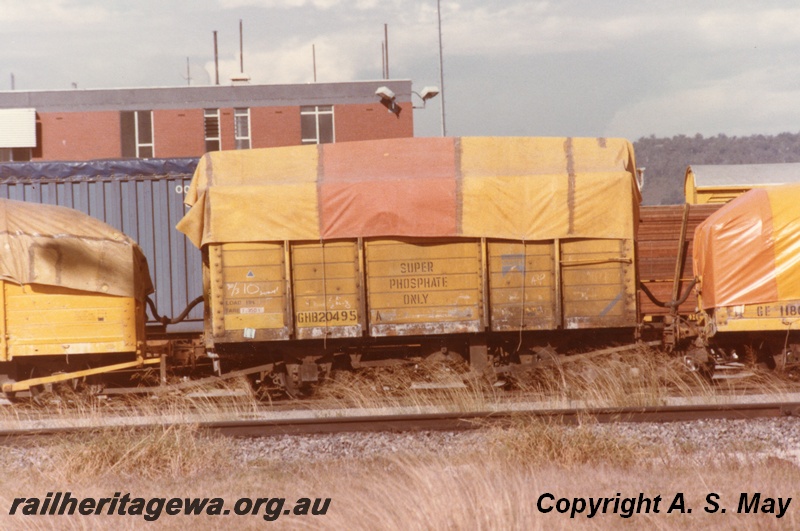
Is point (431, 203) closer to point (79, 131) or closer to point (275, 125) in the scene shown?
point (275, 125)

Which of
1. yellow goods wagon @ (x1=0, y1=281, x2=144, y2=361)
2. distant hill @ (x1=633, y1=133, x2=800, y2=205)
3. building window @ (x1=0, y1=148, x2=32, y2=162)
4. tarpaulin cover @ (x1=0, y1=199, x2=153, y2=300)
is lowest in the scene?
yellow goods wagon @ (x1=0, y1=281, x2=144, y2=361)

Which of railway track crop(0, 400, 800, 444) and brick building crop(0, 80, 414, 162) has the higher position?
brick building crop(0, 80, 414, 162)

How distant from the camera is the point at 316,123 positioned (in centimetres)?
3884

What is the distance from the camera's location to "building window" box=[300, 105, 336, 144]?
127 feet

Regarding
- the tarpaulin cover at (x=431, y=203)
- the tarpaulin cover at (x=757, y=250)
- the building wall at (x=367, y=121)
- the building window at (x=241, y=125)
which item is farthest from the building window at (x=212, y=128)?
the tarpaulin cover at (x=757, y=250)

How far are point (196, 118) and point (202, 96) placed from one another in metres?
1.17

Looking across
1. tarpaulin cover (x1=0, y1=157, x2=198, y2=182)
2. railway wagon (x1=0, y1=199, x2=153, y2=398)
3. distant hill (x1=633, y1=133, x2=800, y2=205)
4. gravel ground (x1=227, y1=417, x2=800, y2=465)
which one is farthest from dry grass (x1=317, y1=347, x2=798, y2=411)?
distant hill (x1=633, y1=133, x2=800, y2=205)

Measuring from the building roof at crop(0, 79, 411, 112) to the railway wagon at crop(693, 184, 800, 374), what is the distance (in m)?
29.4

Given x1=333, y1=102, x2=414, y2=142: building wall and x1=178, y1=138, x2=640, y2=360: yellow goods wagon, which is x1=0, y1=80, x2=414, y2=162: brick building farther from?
x1=178, y1=138, x2=640, y2=360: yellow goods wagon

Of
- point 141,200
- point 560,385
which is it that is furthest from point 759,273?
point 141,200

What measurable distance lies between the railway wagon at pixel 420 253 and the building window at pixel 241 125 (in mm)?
29118

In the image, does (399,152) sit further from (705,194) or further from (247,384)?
(705,194)

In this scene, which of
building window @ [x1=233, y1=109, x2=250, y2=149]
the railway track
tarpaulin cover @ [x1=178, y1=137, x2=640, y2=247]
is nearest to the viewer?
the railway track

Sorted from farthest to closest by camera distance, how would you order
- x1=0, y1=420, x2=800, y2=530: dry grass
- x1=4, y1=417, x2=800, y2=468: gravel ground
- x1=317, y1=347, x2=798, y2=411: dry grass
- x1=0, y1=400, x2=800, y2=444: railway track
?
1. x1=317, y1=347, x2=798, y2=411: dry grass
2. x1=0, y1=400, x2=800, y2=444: railway track
3. x1=4, y1=417, x2=800, y2=468: gravel ground
4. x1=0, y1=420, x2=800, y2=530: dry grass
